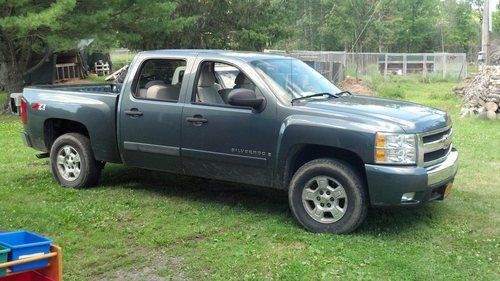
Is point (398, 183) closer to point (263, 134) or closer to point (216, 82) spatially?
point (263, 134)

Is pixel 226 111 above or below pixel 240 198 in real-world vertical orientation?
above

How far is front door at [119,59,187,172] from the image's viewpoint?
659cm

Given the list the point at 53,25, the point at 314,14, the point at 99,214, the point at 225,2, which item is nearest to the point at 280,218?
the point at 99,214

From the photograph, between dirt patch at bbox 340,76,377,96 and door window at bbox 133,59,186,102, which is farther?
dirt patch at bbox 340,76,377,96

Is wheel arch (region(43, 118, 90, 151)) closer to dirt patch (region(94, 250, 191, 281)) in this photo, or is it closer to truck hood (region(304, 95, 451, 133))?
dirt patch (region(94, 250, 191, 281))

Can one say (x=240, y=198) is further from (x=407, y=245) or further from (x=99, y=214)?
(x=407, y=245)

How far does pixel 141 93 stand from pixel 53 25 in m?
8.22

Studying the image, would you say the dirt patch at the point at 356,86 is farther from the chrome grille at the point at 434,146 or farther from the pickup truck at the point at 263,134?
the chrome grille at the point at 434,146

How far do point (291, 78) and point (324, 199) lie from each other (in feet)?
5.02

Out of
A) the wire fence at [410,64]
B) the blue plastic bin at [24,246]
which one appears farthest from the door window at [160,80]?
the wire fence at [410,64]

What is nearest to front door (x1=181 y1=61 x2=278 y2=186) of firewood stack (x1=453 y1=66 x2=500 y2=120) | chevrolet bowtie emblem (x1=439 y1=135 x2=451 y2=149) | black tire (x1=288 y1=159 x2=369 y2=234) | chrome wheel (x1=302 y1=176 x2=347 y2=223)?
black tire (x1=288 y1=159 x2=369 y2=234)

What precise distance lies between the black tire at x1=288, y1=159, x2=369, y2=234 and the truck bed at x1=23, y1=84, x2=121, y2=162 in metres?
2.52

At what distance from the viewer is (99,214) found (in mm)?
6352

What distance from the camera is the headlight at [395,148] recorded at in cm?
531
